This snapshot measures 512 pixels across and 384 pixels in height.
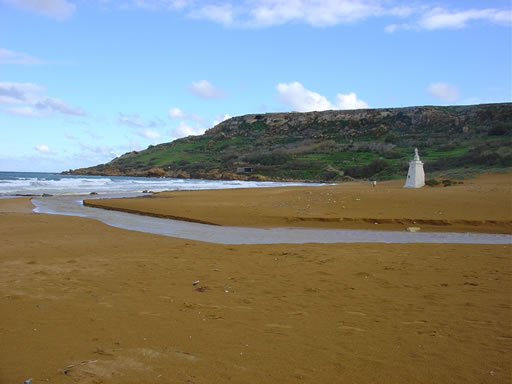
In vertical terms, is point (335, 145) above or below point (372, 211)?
above

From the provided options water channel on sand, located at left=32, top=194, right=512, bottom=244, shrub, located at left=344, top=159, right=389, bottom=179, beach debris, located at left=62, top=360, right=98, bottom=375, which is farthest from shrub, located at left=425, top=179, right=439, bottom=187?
shrub, located at left=344, top=159, right=389, bottom=179

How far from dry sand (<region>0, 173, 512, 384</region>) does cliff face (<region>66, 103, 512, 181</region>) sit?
2687cm

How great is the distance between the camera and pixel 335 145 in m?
74.9

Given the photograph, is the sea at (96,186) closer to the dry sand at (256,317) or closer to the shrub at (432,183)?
the shrub at (432,183)

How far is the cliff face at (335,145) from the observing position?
1923 inches

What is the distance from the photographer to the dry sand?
294 centimetres

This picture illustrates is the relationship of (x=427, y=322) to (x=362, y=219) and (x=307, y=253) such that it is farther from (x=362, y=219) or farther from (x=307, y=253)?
(x=362, y=219)

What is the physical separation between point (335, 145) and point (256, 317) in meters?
73.2

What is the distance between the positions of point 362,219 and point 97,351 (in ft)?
35.8

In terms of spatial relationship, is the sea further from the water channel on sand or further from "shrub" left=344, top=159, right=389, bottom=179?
the water channel on sand

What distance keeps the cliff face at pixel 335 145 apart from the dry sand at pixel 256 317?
26865 millimetres

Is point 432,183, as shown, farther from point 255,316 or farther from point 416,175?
point 255,316

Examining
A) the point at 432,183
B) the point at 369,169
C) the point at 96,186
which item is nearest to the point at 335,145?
the point at 369,169

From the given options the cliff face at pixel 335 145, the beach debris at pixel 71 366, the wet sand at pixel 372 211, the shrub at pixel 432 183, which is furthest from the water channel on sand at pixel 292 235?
the cliff face at pixel 335 145
